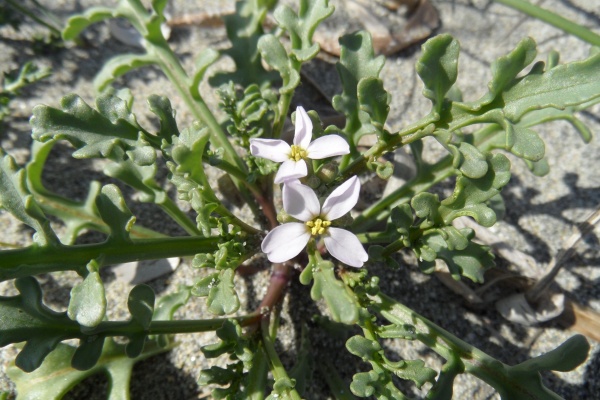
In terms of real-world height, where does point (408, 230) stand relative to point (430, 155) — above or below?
above

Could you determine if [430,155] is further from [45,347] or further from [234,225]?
[45,347]

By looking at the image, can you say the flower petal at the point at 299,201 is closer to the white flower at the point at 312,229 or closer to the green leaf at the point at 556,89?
the white flower at the point at 312,229

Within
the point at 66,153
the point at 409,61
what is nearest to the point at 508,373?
the point at 409,61

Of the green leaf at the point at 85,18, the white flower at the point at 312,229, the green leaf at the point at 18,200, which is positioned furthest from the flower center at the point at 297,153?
the green leaf at the point at 85,18

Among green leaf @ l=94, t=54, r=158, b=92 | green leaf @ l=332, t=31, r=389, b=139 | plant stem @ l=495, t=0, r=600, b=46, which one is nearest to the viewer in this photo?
green leaf @ l=332, t=31, r=389, b=139

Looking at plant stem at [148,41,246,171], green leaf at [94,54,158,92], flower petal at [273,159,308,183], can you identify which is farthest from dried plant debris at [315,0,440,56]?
flower petal at [273,159,308,183]

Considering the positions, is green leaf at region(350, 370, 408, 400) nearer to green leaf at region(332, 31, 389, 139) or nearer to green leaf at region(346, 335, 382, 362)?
green leaf at region(346, 335, 382, 362)

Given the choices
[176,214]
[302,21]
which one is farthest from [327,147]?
[176,214]
